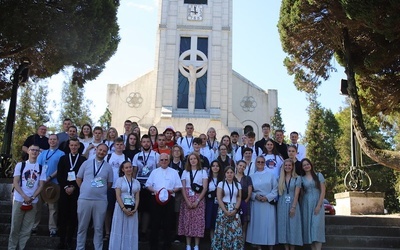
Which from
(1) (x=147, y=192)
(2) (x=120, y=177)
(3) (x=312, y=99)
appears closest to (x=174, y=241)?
(1) (x=147, y=192)

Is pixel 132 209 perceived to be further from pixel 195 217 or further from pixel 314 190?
pixel 314 190

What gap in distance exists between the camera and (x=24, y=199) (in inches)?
237

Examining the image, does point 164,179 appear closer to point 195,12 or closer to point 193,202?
point 193,202

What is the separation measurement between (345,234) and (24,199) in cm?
594

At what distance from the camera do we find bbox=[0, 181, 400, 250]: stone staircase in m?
6.52

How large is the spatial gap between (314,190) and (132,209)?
126 inches

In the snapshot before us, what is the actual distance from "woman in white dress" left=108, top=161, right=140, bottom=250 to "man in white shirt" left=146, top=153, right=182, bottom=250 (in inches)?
12.1

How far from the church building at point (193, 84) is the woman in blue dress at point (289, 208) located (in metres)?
13.9

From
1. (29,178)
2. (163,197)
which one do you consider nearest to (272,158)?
(163,197)

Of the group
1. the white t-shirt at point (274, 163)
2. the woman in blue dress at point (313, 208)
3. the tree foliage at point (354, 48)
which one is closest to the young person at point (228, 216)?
the white t-shirt at point (274, 163)

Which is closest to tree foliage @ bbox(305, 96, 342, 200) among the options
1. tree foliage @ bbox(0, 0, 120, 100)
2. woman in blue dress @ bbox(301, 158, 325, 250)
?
tree foliage @ bbox(0, 0, 120, 100)

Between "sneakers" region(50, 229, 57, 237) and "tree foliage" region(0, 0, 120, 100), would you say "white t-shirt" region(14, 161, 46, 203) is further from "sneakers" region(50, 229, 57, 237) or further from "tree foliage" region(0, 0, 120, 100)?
"tree foliage" region(0, 0, 120, 100)

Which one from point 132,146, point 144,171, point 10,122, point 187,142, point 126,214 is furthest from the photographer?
point 10,122

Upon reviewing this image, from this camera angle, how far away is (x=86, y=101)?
37156 mm
